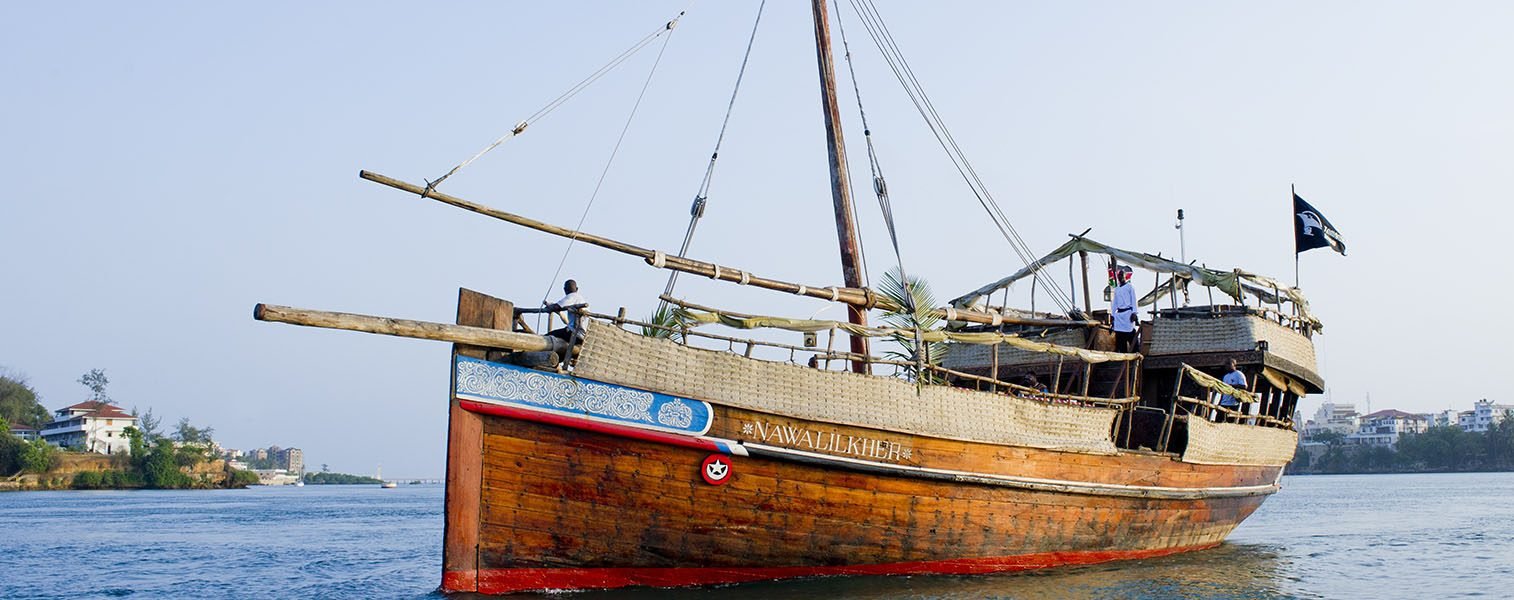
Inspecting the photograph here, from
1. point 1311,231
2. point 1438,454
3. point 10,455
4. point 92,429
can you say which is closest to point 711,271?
point 1311,231

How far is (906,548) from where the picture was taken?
35.7 feet

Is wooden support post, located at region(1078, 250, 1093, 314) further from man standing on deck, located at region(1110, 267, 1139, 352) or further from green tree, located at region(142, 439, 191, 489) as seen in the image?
green tree, located at region(142, 439, 191, 489)

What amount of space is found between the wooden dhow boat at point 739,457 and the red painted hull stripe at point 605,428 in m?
0.02

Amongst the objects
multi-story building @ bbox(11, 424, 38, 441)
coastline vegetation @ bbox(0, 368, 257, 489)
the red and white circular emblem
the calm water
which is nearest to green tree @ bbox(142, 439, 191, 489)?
coastline vegetation @ bbox(0, 368, 257, 489)

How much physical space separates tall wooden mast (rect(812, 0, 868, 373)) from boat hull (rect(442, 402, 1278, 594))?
3.14m

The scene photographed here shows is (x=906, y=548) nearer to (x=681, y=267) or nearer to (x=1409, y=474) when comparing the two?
(x=681, y=267)

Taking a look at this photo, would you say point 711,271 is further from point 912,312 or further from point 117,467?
point 117,467

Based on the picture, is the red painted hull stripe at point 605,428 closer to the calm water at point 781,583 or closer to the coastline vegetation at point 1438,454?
the calm water at point 781,583

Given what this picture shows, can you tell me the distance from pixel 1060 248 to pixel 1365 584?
243 inches

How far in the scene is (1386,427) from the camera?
116 meters

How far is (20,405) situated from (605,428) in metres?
90.1

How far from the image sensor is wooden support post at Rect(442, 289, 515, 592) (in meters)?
9.16

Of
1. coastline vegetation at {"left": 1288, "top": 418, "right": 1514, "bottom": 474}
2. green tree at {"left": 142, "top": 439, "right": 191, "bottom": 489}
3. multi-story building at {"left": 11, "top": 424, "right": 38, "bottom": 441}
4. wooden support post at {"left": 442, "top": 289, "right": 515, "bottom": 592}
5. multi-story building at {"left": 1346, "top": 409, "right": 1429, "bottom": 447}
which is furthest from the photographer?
multi-story building at {"left": 1346, "top": 409, "right": 1429, "bottom": 447}

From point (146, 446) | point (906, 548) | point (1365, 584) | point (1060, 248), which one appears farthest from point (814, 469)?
point (146, 446)
